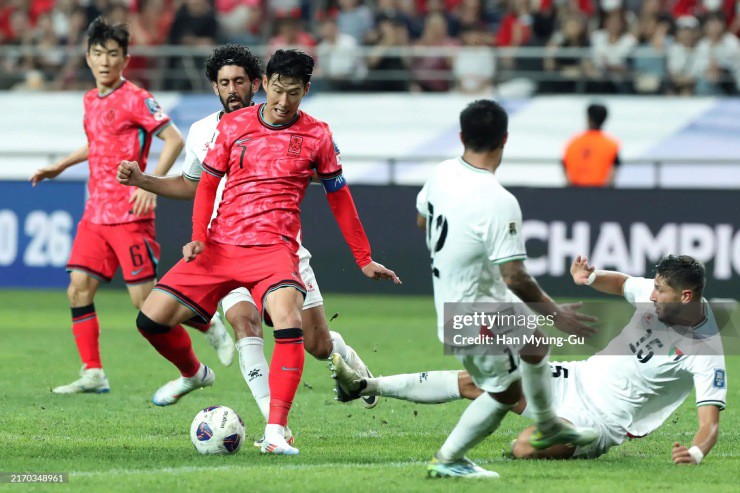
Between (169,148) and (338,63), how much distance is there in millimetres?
9801

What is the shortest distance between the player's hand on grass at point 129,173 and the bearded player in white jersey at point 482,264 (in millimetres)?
1669

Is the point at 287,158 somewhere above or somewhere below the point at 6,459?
above

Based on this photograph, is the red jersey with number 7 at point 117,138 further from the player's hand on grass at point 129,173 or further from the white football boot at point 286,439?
the white football boot at point 286,439

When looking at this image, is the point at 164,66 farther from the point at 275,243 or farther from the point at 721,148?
the point at 275,243

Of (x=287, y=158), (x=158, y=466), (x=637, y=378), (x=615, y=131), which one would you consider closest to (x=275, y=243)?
(x=287, y=158)

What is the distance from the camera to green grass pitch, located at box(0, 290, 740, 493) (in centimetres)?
562

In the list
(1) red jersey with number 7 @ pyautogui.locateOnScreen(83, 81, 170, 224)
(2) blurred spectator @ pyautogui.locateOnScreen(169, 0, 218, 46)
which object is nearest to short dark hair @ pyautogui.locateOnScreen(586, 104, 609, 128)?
(2) blurred spectator @ pyautogui.locateOnScreen(169, 0, 218, 46)

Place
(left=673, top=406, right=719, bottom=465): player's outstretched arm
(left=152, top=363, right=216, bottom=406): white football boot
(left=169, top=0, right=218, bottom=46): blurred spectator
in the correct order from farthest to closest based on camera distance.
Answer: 1. (left=169, top=0, right=218, bottom=46): blurred spectator
2. (left=152, top=363, right=216, bottom=406): white football boot
3. (left=673, top=406, right=719, bottom=465): player's outstretched arm

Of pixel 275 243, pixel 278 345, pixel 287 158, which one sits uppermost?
pixel 287 158

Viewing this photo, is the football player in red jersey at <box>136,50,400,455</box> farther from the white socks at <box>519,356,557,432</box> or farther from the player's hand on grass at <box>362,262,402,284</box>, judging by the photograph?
the white socks at <box>519,356,557,432</box>

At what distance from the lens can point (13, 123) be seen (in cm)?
1877

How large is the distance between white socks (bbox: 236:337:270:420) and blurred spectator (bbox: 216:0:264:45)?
12.0m

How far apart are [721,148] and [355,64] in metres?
5.15

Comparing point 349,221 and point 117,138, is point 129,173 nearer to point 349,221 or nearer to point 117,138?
point 349,221
